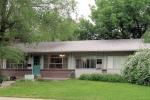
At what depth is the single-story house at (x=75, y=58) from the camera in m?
24.4

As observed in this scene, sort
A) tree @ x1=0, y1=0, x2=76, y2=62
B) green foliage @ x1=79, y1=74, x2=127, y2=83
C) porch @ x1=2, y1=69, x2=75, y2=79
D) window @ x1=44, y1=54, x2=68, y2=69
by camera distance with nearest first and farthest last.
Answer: tree @ x1=0, y1=0, x2=76, y2=62 < green foliage @ x1=79, y1=74, x2=127, y2=83 < porch @ x1=2, y1=69, x2=75, y2=79 < window @ x1=44, y1=54, x2=68, y2=69

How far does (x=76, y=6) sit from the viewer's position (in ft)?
84.7

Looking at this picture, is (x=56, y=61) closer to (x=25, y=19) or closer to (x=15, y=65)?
(x=15, y=65)

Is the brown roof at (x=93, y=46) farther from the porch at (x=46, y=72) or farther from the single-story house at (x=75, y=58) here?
the porch at (x=46, y=72)

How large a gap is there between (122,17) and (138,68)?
12.6 metres

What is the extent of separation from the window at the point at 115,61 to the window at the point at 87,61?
1.02 meters

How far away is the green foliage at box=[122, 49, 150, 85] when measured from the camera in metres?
19.9

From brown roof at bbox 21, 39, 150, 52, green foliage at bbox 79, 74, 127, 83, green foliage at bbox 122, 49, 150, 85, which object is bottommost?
green foliage at bbox 79, 74, 127, 83

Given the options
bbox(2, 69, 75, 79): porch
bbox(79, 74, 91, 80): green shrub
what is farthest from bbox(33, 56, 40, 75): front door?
bbox(79, 74, 91, 80): green shrub

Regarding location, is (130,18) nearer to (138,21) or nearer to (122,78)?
(138,21)

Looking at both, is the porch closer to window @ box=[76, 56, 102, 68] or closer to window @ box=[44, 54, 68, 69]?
window @ box=[44, 54, 68, 69]

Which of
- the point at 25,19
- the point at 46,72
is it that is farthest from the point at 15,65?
the point at 25,19

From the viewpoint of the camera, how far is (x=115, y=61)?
24562 millimetres

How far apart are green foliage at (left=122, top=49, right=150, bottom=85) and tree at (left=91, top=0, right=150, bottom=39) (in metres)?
11.0
